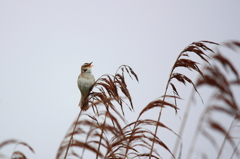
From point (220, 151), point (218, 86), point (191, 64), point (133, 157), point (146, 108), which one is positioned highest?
point (191, 64)

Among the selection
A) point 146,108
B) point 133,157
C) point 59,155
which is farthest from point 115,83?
point 59,155

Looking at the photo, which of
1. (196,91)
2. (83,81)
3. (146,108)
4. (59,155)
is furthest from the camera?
(83,81)

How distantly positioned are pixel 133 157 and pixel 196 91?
77 centimetres

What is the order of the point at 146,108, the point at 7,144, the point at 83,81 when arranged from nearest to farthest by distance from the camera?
the point at 146,108, the point at 7,144, the point at 83,81

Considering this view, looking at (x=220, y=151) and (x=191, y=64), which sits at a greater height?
(x=191, y=64)

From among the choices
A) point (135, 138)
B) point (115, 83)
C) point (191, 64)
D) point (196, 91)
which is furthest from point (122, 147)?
point (191, 64)

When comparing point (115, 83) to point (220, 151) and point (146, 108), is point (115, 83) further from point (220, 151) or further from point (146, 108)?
point (220, 151)

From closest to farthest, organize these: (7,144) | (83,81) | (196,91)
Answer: (196,91), (7,144), (83,81)

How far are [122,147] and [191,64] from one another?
0.84 m

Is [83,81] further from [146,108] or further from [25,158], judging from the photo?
[146,108]

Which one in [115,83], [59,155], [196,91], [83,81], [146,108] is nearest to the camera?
[59,155]

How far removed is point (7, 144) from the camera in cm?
218

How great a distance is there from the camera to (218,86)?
1587 mm

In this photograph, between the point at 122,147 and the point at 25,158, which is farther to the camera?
the point at 25,158
